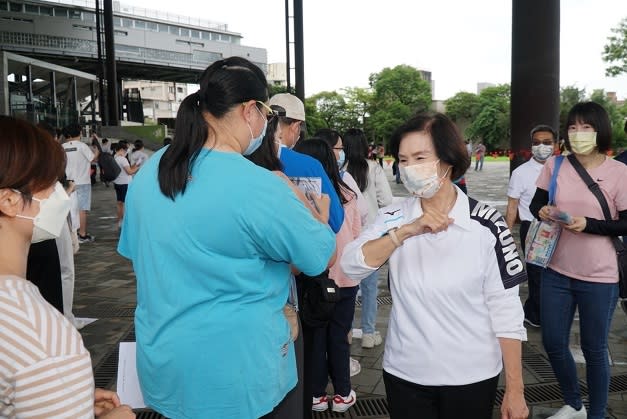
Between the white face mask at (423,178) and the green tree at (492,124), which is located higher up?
the green tree at (492,124)

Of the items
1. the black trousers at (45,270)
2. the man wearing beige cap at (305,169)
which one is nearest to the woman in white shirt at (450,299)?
the man wearing beige cap at (305,169)

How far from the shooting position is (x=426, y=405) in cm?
216

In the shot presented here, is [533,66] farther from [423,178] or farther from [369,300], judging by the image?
[423,178]

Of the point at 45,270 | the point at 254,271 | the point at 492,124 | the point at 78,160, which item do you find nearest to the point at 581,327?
the point at 254,271

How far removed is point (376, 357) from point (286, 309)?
108 inches

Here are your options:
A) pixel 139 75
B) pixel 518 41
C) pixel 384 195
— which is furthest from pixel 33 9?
pixel 384 195

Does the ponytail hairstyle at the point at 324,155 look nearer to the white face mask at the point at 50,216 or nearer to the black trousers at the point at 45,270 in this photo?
the black trousers at the point at 45,270

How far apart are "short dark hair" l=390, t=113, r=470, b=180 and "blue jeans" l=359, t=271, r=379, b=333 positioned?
2610mm

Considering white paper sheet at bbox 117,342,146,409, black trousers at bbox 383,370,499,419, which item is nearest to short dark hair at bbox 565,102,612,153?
black trousers at bbox 383,370,499,419

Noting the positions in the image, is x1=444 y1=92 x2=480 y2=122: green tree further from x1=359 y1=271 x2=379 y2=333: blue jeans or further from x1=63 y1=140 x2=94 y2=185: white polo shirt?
x1=359 y1=271 x2=379 y2=333: blue jeans

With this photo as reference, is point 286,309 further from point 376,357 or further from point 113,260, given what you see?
point 113,260

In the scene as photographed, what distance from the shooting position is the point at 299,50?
1823 centimetres

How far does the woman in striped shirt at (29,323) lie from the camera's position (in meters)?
1.16

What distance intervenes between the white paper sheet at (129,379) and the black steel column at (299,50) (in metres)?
16.3
